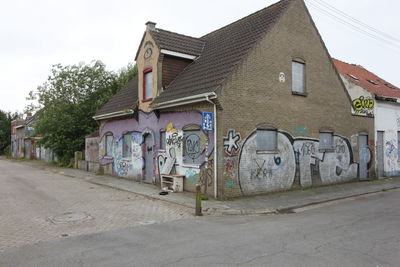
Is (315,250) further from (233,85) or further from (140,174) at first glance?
(140,174)

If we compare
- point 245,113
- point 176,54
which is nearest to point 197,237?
point 245,113

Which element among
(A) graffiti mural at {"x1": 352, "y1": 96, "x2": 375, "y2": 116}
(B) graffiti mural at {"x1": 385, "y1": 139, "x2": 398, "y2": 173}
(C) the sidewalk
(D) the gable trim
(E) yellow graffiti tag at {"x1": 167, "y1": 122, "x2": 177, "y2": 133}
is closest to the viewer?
(C) the sidewalk

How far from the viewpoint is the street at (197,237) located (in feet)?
17.6

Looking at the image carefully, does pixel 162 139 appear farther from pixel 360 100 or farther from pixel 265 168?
pixel 360 100

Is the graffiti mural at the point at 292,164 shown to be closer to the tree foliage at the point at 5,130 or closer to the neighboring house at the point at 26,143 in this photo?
the neighboring house at the point at 26,143

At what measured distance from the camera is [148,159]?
15766 millimetres

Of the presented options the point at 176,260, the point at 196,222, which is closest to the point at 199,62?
the point at 196,222

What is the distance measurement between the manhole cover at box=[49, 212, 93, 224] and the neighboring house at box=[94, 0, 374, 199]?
441cm

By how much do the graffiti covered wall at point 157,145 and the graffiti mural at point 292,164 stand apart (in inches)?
68.0

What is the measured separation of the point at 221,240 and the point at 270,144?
7.21 m

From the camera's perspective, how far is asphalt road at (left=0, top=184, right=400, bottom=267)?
208 inches

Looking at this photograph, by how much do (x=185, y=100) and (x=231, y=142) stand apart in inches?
96.5

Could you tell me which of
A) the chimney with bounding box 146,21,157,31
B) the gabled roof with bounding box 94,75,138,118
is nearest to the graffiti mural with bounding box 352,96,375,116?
the chimney with bounding box 146,21,157,31

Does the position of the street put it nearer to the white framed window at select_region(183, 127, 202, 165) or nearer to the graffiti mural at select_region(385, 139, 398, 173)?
the white framed window at select_region(183, 127, 202, 165)
